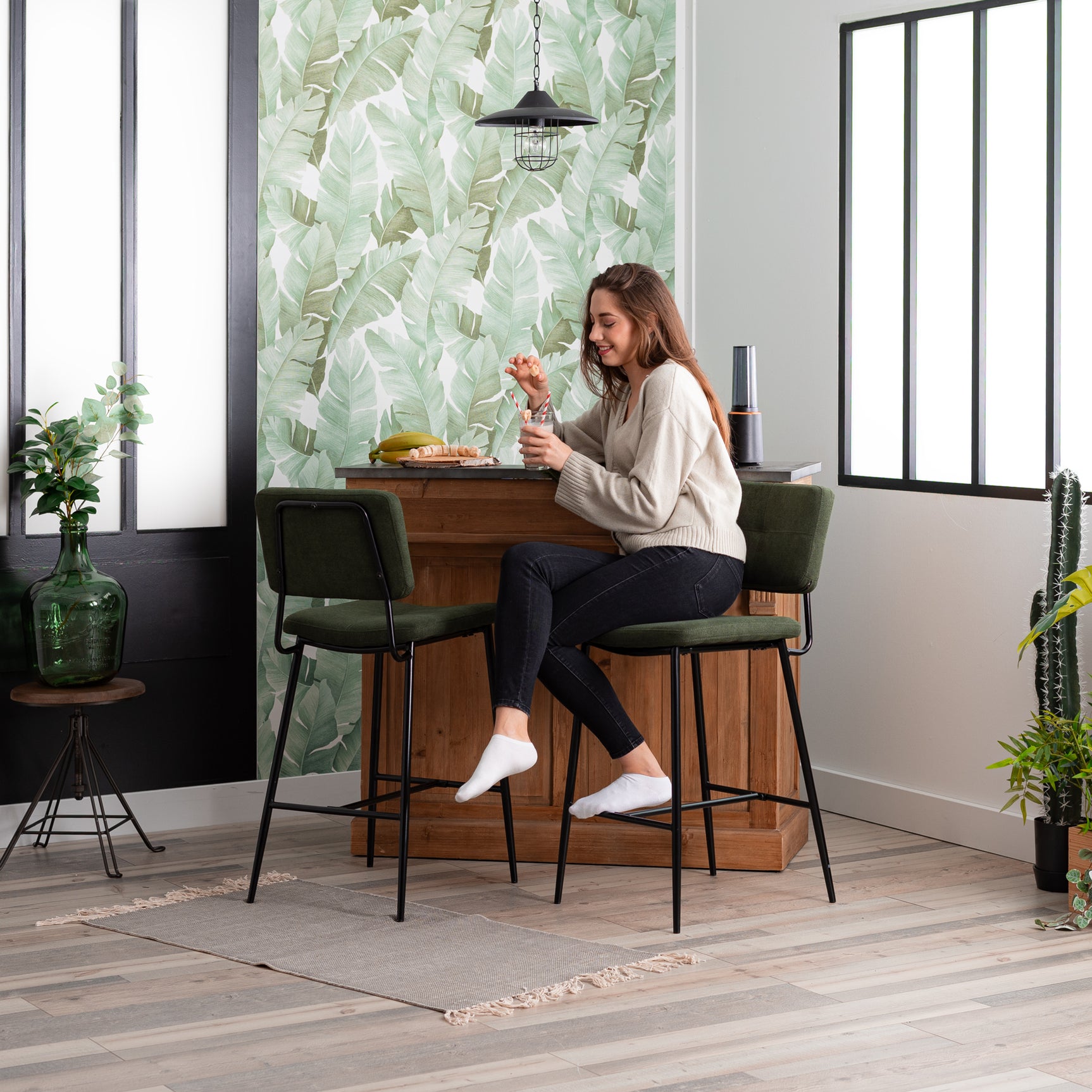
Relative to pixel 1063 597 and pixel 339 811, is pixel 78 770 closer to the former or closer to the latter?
pixel 339 811

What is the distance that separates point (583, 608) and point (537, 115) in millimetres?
1597

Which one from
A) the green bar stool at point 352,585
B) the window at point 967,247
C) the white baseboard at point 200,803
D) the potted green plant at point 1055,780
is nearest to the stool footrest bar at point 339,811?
the green bar stool at point 352,585

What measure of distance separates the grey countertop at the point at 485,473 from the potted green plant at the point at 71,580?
0.63 meters

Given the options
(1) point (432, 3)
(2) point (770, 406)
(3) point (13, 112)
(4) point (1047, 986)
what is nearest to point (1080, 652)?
(4) point (1047, 986)

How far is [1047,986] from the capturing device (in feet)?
9.66

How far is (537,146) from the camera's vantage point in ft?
15.8

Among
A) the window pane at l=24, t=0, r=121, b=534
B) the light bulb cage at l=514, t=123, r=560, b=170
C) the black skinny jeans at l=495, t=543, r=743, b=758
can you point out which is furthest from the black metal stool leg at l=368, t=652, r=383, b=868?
the light bulb cage at l=514, t=123, r=560, b=170

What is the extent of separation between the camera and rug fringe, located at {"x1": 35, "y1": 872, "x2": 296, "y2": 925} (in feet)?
11.1

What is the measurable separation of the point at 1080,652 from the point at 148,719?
2.53 meters

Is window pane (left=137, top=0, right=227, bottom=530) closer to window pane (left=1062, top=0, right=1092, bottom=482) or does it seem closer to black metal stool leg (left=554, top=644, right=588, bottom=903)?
black metal stool leg (left=554, top=644, right=588, bottom=903)

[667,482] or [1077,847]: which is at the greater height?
[667,482]

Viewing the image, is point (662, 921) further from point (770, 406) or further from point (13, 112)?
point (13, 112)

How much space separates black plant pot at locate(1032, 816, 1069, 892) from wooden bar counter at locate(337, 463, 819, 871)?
62cm

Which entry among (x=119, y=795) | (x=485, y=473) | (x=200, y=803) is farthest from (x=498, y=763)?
(x=200, y=803)
